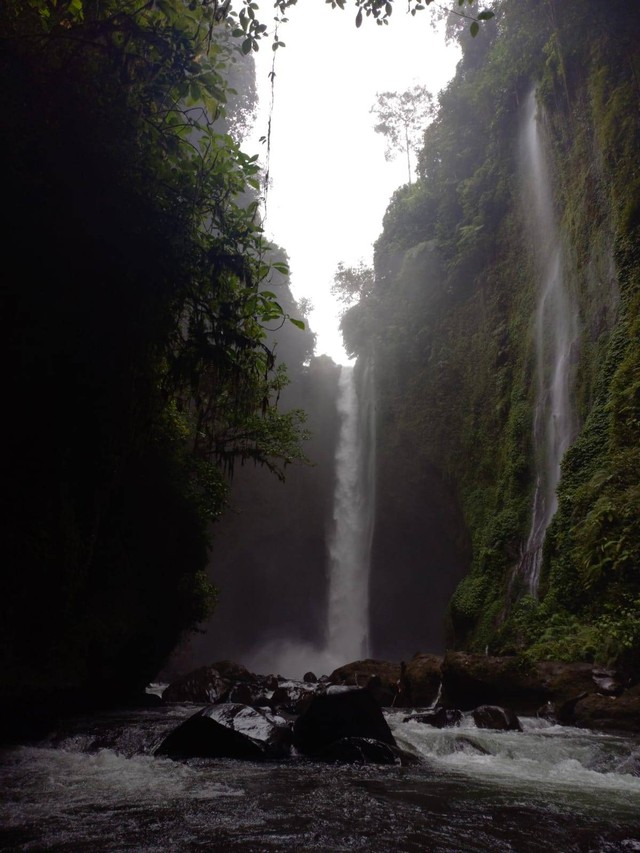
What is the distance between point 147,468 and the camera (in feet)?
33.3

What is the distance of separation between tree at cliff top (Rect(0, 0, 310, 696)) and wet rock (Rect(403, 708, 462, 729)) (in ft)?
17.3

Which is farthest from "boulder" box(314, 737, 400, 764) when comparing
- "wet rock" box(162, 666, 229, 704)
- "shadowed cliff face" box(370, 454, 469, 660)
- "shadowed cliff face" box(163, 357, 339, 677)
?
"shadowed cliff face" box(163, 357, 339, 677)

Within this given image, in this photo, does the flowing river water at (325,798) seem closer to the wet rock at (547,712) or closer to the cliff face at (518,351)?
the wet rock at (547,712)

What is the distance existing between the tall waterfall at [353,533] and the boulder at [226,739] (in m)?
17.1

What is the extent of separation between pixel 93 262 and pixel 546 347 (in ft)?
44.1

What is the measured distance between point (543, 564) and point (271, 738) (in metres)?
7.89

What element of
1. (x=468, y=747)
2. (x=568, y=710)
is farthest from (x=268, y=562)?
(x=468, y=747)

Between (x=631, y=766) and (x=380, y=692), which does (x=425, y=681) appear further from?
(x=631, y=766)

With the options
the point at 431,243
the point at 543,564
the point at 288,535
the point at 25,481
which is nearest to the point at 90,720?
the point at 25,481

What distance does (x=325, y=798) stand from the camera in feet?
14.2

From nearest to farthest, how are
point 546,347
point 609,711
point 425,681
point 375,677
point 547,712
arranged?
point 609,711 < point 547,712 < point 425,681 < point 375,677 < point 546,347

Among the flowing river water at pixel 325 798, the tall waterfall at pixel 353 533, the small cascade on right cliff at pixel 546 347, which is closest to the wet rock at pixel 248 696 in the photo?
the flowing river water at pixel 325 798

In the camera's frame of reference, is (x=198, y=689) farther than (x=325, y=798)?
Yes

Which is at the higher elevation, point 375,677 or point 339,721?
point 375,677
